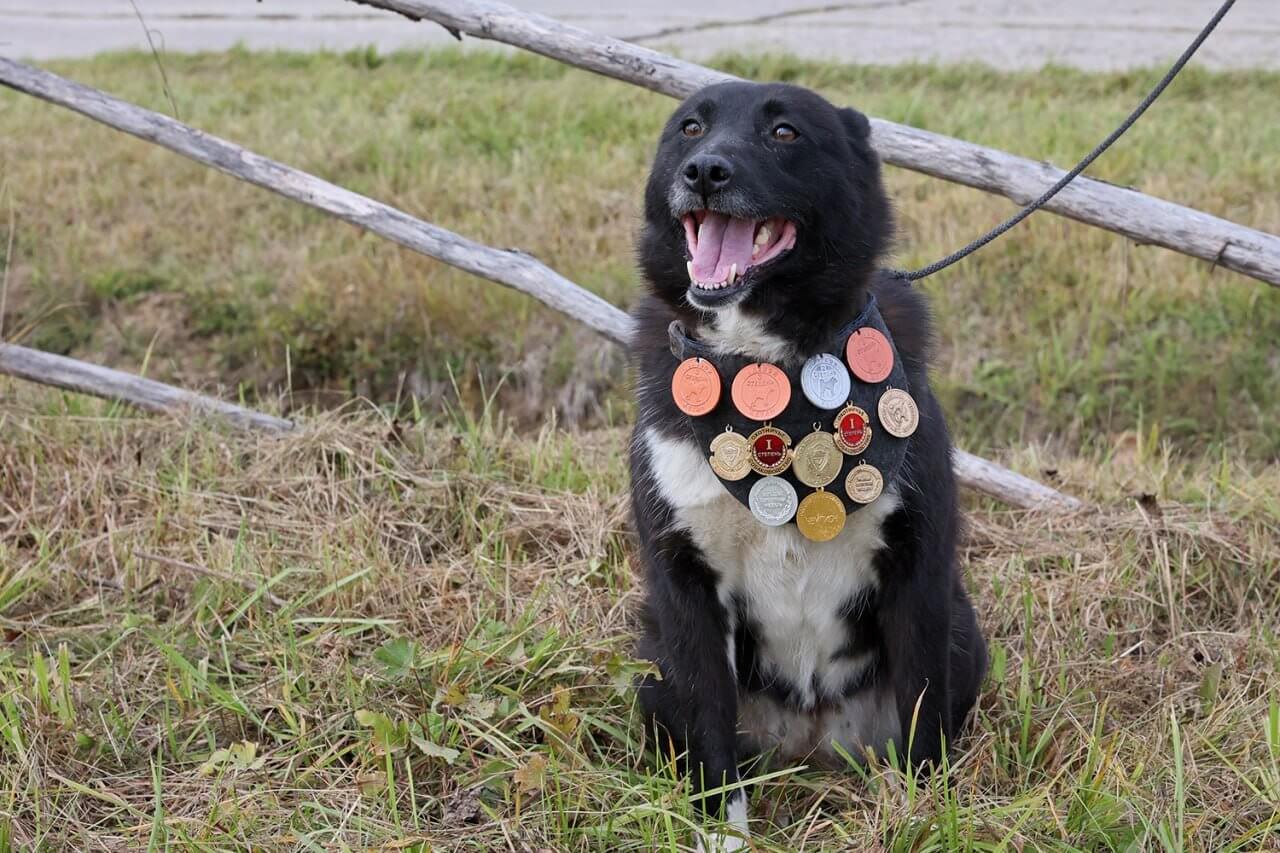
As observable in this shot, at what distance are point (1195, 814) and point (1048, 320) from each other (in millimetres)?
2991

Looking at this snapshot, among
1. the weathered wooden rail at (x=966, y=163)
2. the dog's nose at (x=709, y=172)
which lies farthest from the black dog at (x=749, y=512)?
the weathered wooden rail at (x=966, y=163)

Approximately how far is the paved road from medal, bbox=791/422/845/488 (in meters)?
5.72

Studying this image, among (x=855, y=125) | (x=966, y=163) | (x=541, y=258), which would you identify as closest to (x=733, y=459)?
(x=855, y=125)

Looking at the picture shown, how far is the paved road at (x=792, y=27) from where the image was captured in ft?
25.9

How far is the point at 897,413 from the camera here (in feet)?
7.54

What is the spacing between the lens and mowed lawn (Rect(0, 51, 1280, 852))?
232 centimetres

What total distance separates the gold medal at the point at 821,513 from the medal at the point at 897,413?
0.16 m

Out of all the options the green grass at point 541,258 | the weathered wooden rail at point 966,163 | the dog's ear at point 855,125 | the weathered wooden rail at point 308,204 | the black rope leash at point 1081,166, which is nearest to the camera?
the dog's ear at point 855,125

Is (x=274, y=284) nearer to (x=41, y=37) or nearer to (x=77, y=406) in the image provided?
(x=77, y=406)

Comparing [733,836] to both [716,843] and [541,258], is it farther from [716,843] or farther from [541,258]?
[541,258]

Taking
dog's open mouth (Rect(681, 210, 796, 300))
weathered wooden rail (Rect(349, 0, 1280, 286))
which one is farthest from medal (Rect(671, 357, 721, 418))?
weathered wooden rail (Rect(349, 0, 1280, 286))

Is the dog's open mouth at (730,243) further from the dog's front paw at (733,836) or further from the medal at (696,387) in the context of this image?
the dog's front paw at (733,836)

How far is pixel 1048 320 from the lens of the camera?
4.98 meters

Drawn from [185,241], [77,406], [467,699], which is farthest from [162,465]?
[185,241]
